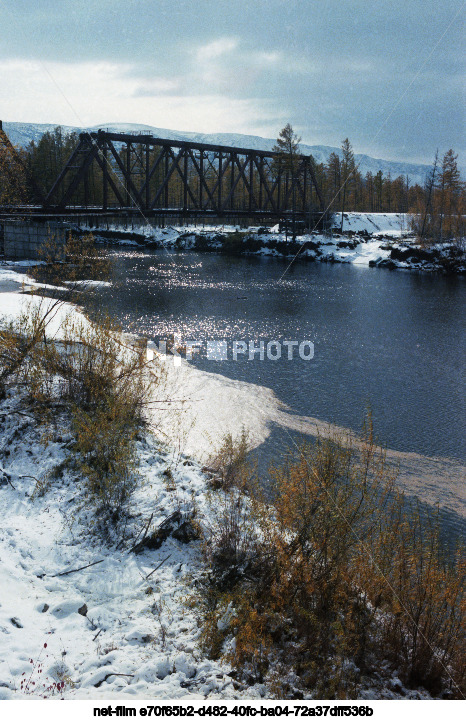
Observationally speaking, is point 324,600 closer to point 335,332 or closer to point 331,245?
point 335,332

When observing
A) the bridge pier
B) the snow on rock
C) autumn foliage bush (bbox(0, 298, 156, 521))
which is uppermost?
the bridge pier

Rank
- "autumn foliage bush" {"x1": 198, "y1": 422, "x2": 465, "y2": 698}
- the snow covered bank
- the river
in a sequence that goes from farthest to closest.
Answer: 1. the snow covered bank
2. the river
3. "autumn foliage bush" {"x1": 198, "y1": 422, "x2": 465, "y2": 698}

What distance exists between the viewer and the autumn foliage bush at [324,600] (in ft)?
19.4

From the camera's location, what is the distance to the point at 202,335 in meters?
25.3

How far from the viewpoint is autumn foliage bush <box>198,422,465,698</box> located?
591 cm

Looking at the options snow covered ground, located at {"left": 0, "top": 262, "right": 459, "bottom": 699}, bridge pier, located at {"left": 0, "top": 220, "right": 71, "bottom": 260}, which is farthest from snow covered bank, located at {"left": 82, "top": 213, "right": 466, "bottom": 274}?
snow covered ground, located at {"left": 0, "top": 262, "right": 459, "bottom": 699}

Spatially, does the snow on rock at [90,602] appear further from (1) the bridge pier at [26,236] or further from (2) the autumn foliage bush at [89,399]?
(1) the bridge pier at [26,236]

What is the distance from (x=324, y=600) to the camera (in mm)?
6809

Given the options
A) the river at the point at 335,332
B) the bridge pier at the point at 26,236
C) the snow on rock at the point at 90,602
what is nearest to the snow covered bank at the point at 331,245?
the river at the point at 335,332

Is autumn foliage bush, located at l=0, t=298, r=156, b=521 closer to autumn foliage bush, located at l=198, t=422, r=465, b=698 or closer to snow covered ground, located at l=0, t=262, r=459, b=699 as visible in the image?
snow covered ground, located at l=0, t=262, r=459, b=699

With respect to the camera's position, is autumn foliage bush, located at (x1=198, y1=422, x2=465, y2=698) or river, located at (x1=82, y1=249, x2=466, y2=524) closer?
autumn foliage bush, located at (x1=198, y1=422, x2=465, y2=698)

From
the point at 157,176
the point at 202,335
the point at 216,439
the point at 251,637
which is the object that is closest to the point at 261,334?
the point at 202,335

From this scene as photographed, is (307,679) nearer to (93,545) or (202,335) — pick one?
(93,545)

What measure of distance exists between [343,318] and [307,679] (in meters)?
26.4
